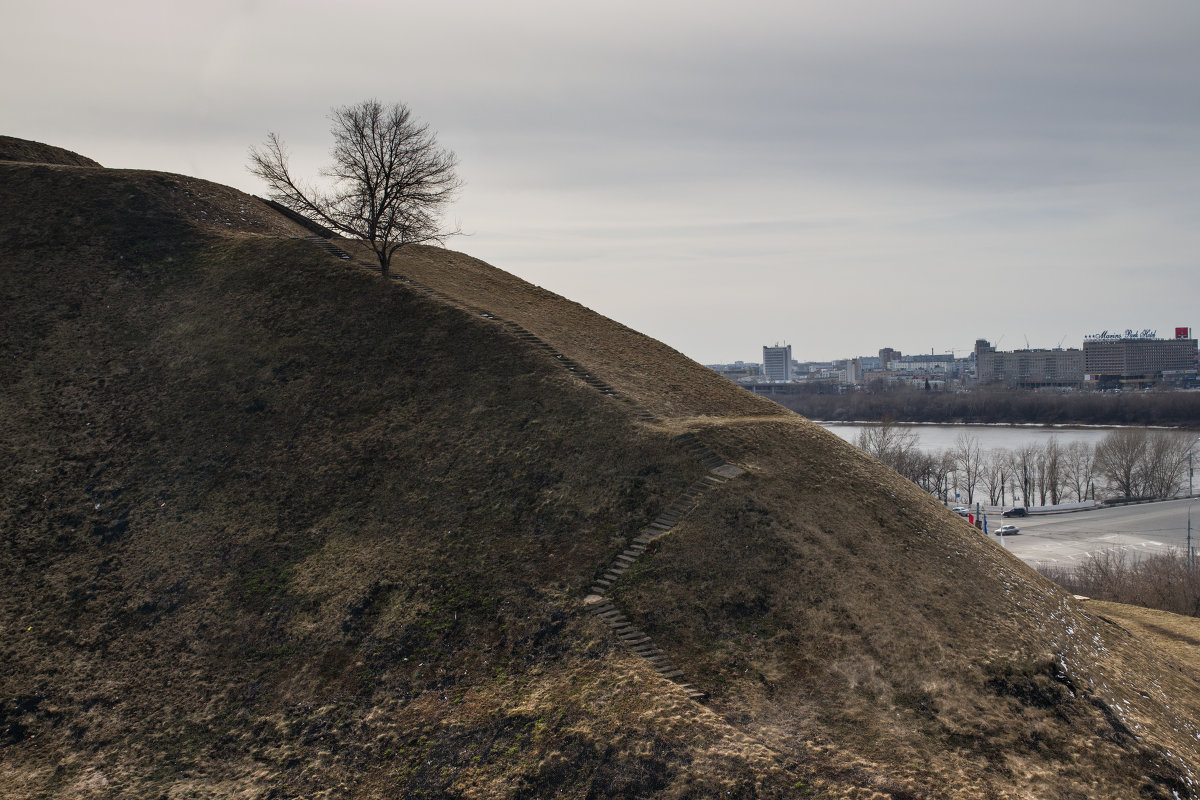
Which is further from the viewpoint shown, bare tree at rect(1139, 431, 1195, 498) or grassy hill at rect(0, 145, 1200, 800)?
bare tree at rect(1139, 431, 1195, 498)

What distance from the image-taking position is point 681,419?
29781 millimetres

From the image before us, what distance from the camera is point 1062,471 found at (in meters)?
96.1

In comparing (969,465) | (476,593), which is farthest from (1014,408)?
(476,593)

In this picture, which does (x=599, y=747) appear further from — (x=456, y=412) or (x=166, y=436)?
(x=166, y=436)

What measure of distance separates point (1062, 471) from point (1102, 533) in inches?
1010

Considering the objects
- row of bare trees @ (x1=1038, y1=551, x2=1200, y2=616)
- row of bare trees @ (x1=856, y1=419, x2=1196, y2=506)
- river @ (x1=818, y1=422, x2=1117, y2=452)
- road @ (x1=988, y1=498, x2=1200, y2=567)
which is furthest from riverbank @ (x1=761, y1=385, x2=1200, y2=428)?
row of bare trees @ (x1=1038, y1=551, x2=1200, y2=616)

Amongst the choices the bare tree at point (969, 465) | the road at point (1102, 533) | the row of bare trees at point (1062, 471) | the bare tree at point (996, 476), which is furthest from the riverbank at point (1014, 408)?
the road at point (1102, 533)

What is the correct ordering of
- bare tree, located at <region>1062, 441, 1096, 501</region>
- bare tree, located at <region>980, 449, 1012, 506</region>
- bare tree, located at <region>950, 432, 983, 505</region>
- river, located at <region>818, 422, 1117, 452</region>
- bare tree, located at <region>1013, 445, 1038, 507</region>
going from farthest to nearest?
1. river, located at <region>818, 422, 1117, 452</region>
2. bare tree, located at <region>1062, 441, 1096, 501</region>
3. bare tree, located at <region>980, 449, 1012, 506</region>
4. bare tree, located at <region>1013, 445, 1038, 507</region>
5. bare tree, located at <region>950, 432, 983, 505</region>

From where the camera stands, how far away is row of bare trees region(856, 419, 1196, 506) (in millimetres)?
90438

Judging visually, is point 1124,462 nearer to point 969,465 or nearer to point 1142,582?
point 969,465

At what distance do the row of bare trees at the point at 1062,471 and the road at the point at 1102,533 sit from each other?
15.0 feet

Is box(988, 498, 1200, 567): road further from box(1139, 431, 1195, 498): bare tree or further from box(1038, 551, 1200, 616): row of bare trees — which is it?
box(1038, 551, 1200, 616): row of bare trees

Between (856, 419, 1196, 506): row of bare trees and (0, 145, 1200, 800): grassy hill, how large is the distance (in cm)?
5840

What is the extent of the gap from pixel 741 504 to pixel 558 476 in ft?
20.2
